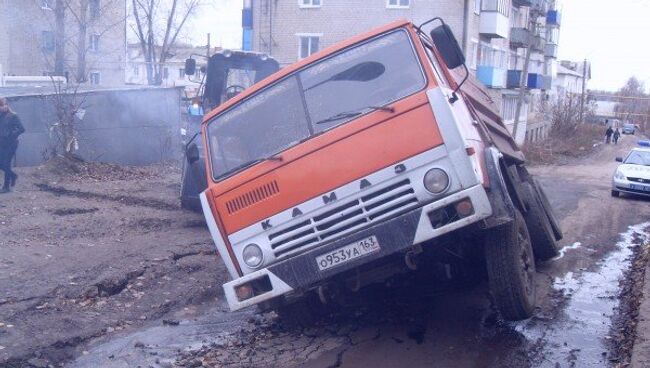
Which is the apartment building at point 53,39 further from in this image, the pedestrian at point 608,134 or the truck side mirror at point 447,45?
the pedestrian at point 608,134

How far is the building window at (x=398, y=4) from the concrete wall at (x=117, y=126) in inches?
555

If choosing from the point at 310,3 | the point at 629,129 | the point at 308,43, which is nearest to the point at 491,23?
the point at 310,3

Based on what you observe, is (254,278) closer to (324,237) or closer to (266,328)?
(324,237)

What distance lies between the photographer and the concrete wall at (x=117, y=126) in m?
15.9

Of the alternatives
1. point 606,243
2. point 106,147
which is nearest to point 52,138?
point 106,147

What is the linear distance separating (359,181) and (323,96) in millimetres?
934

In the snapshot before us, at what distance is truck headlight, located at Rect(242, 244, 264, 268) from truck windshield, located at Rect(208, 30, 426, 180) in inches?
27.9

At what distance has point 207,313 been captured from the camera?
24.5ft

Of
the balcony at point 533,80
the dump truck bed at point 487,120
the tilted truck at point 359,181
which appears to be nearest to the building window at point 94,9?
the dump truck bed at point 487,120

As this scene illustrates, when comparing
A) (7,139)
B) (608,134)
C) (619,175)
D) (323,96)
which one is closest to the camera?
(323,96)

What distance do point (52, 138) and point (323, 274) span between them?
12.3 metres

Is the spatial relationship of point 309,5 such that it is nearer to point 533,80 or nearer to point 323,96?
point 533,80

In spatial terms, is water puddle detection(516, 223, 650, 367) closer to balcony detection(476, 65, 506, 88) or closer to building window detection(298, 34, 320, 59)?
building window detection(298, 34, 320, 59)

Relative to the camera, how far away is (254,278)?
5.70 m
